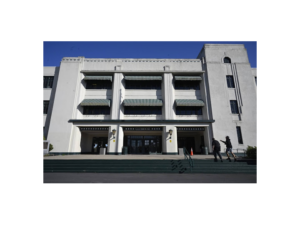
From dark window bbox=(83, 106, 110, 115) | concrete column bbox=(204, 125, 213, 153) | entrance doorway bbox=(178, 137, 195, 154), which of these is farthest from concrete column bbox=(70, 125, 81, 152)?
concrete column bbox=(204, 125, 213, 153)

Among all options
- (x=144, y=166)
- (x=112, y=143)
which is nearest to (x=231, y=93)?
(x=144, y=166)

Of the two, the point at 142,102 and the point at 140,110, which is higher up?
the point at 142,102

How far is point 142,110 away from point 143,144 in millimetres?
4853

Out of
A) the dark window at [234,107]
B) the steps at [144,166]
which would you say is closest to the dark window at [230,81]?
the dark window at [234,107]

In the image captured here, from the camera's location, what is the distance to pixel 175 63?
20219 millimetres

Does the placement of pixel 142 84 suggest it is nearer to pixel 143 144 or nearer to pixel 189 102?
pixel 189 102

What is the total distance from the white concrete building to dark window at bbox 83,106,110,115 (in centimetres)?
12

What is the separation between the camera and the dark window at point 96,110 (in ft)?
61.6

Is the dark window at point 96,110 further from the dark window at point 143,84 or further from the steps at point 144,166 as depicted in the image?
the steps at point 144,166

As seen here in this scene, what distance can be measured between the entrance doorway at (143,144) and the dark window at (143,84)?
22.4ft

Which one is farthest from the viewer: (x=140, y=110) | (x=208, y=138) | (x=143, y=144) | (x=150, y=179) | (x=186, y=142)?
(x=186, y=142)

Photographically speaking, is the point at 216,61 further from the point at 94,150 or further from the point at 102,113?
the point at 94,150

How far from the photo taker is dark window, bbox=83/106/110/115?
61.6ft

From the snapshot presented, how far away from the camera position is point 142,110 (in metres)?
18.8
